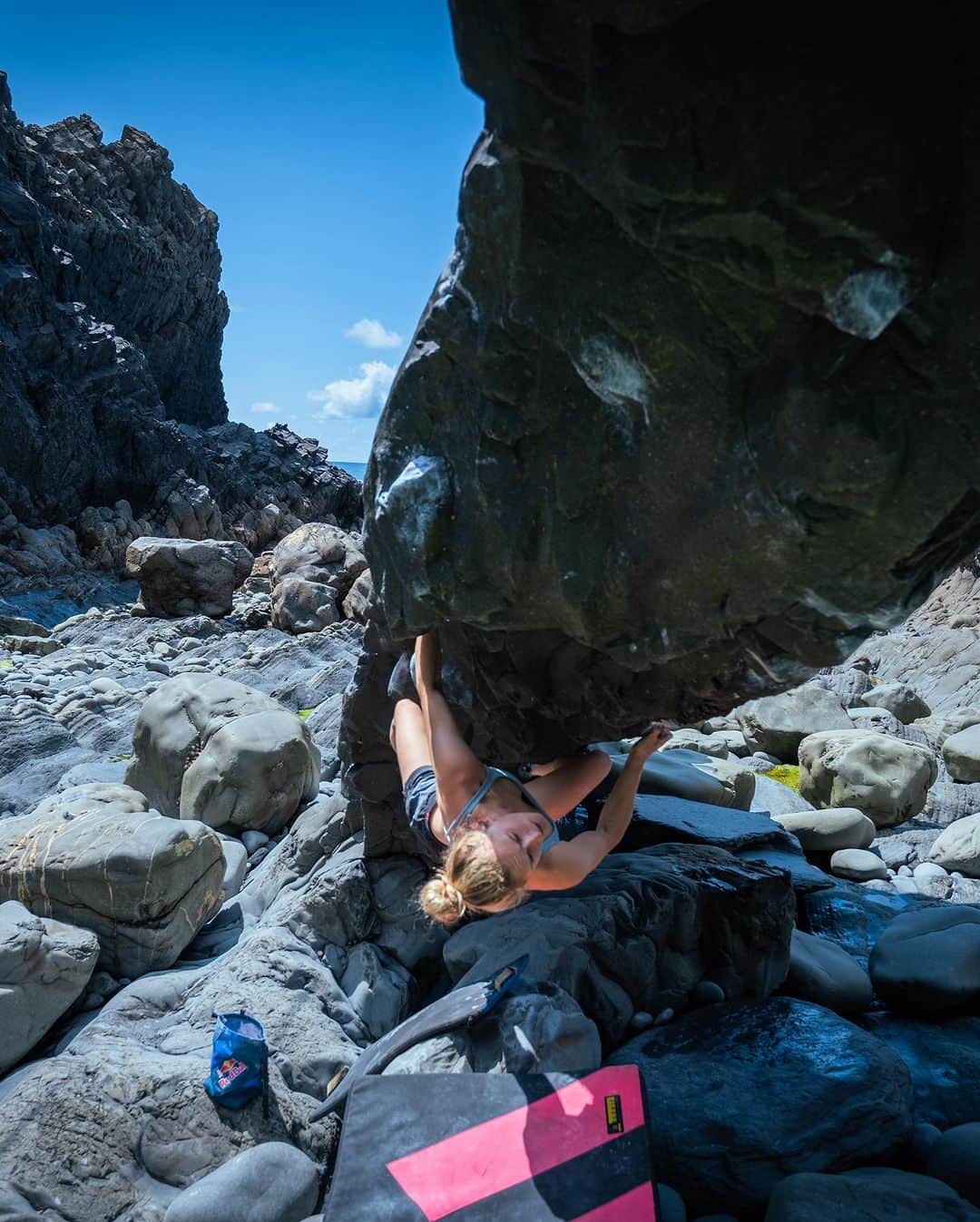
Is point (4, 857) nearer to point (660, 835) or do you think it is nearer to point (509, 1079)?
point (509, 1079)

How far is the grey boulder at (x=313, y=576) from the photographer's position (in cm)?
1484

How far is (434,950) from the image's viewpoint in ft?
15.9

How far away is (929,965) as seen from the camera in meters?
4.36

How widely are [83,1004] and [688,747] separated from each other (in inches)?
239

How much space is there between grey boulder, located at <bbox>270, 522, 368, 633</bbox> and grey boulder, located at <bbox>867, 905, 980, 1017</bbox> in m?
11.2

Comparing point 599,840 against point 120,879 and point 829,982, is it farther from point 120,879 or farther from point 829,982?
point 120,879

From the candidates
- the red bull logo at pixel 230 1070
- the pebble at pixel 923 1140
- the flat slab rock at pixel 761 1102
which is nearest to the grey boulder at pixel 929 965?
the flat slab rock at pixel 761 1102

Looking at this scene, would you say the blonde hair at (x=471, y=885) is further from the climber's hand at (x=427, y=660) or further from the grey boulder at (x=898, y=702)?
the grey boulder at (x=898, y=702)

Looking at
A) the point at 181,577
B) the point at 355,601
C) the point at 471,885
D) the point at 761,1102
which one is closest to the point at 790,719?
the point at 761,1102

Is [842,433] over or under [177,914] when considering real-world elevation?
over

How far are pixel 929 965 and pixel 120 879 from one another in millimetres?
4407

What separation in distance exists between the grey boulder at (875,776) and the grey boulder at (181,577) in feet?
43.4

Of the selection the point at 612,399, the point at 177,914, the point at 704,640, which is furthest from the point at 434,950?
the point at 612,399

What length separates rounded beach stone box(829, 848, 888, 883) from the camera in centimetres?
614
